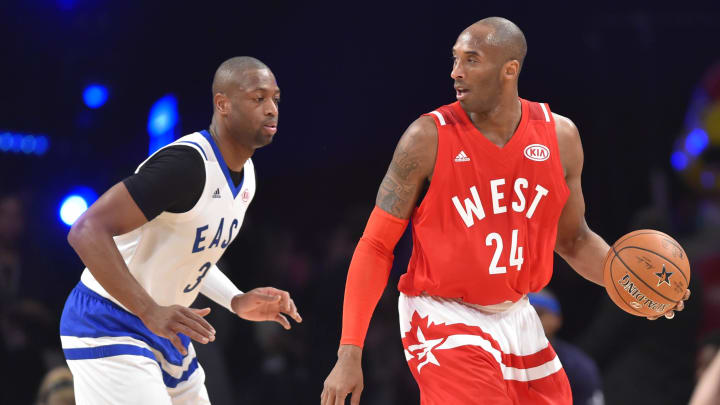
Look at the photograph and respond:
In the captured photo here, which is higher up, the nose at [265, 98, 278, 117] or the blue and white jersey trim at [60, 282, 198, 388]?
the nose at [265, 98, 278, 117]

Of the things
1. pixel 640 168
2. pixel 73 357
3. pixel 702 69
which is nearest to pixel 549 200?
pixel 73 357

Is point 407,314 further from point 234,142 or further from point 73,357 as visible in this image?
point 73,357

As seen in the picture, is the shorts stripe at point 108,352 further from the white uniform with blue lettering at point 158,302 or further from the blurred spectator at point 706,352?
the blurred spectator at point 706,352

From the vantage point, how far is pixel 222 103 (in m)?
4.26

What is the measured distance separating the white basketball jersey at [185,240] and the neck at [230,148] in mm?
69

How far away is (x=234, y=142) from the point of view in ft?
13.8

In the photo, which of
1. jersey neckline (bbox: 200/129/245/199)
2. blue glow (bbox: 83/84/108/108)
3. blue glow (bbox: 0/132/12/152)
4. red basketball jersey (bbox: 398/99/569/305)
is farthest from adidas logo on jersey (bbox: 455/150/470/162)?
blue glow (bbox: 0/132/12/152)

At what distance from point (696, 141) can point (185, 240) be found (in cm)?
547

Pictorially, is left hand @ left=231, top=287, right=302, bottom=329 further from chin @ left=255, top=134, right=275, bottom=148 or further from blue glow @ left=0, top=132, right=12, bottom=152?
blue glow @ left=0, top=132, right=12, bottom=152

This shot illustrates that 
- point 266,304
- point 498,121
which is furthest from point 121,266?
point 498,121

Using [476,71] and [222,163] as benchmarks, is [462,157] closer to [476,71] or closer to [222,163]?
[476,71]

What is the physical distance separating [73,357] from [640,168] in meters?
5.56

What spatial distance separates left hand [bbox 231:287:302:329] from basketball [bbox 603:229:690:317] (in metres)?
1.38

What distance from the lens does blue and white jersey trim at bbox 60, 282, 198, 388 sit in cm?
380
